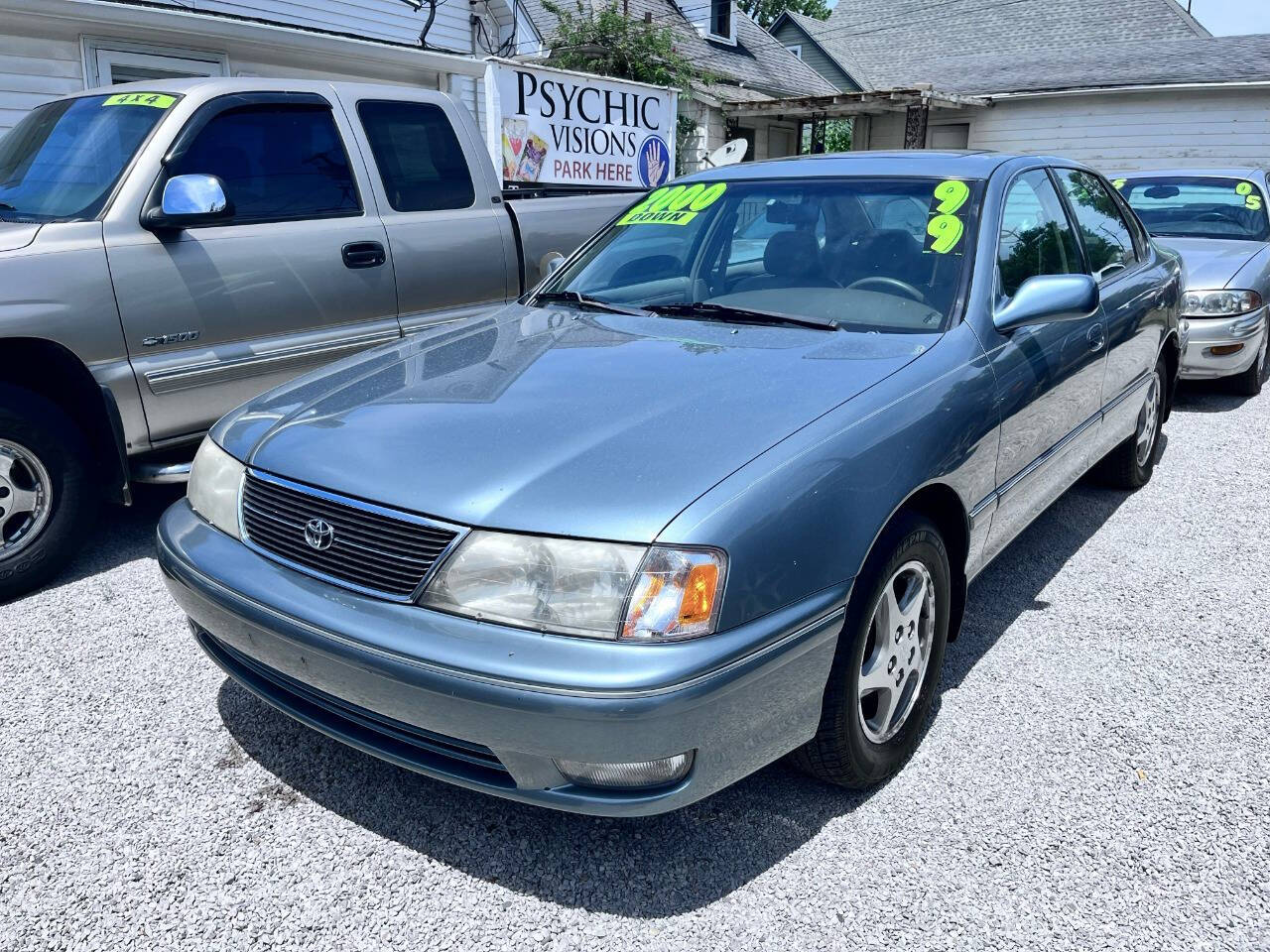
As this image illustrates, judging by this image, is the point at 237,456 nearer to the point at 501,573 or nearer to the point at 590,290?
the point at 501,573

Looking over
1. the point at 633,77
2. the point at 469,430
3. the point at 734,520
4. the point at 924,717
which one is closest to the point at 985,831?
the point at 924,717

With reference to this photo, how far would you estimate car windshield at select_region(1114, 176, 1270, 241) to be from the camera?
8000 millimetres

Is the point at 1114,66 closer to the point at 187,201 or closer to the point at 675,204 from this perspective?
the point at 675,204

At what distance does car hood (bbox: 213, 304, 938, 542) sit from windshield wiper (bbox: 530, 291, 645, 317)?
0.38 feet

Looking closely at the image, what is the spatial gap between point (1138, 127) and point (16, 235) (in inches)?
769

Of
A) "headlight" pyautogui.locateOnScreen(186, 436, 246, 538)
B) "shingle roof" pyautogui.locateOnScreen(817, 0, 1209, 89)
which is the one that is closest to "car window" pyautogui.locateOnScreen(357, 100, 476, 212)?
"headlight" pyautogui.locateOnScreen(186, 436, 246, 538)

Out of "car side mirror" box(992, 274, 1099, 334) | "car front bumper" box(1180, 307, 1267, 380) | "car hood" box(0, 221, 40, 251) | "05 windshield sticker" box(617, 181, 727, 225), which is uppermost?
"05 windshield sticker" box(617, 181, 727, 225)

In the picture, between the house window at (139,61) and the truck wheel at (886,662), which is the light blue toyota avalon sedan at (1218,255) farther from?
the house window at (139,61)

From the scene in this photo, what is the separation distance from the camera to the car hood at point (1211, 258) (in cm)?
687

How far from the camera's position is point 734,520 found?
202cm

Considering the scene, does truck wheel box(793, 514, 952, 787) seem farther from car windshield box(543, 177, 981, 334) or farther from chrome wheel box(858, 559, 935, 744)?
car windshield box(543, 177, 981, 334)

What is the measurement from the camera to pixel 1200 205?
27.0 feet

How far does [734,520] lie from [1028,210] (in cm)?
220

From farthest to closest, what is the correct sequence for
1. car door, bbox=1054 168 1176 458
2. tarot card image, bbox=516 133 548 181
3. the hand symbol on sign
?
the hand symbol on sign → tarot card image, bbox=516 133 548 181 → car door, bbox=1054 168 1176 458
